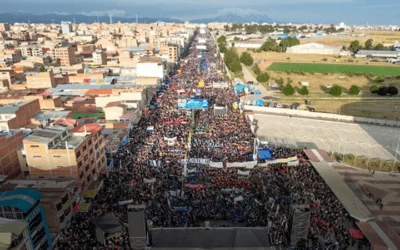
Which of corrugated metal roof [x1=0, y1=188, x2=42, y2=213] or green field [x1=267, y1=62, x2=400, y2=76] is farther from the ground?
corrugated metal roof [x1=0, y1=188, x2=42, y2=213]

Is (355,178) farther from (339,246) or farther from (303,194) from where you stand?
(339,246)

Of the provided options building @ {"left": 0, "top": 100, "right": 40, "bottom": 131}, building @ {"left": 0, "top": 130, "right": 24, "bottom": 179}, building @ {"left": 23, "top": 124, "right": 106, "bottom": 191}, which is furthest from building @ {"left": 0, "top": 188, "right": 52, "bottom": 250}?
building @ {"left": 0, "top": 100, "right": 40, "bottom": 131}

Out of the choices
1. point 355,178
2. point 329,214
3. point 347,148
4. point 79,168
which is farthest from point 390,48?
point 79,168

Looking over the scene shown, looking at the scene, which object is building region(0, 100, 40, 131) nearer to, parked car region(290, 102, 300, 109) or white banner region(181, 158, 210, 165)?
white banner region(181, 158, 210, 165)

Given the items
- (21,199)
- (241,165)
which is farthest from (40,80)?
(21,199)

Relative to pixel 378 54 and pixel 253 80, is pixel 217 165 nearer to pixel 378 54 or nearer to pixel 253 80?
pixel 253 80

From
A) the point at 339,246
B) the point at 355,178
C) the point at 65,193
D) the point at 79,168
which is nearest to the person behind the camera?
the point at 339,246
